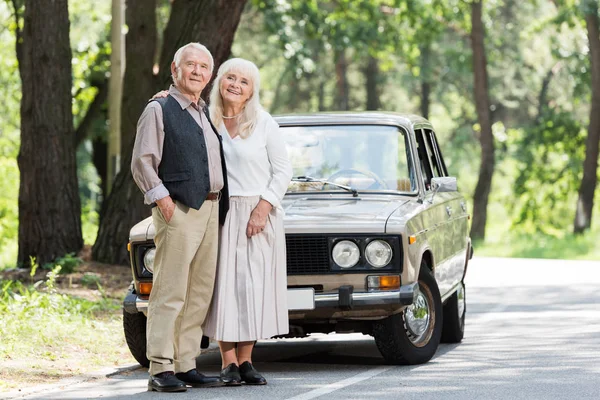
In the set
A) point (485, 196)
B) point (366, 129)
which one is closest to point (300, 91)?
point (485, 196)

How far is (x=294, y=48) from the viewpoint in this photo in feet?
94.7

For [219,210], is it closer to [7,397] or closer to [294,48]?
[7,397]

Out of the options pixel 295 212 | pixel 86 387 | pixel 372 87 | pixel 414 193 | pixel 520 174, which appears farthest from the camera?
pixel 372 87

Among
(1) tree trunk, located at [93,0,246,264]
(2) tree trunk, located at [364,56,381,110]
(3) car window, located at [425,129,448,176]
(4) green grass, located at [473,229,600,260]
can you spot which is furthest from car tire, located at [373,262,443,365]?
(2) tree trunk, located at [364,56,381,110]

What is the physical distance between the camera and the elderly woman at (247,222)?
803 cm

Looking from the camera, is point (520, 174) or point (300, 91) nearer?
point (520, 174)

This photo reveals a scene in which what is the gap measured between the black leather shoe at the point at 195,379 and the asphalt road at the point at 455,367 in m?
0.08

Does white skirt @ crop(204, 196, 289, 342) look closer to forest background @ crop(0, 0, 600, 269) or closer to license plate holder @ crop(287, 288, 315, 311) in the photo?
license plate holder @ crop(287, 288, 315, 311)

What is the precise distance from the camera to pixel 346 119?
1033 cm

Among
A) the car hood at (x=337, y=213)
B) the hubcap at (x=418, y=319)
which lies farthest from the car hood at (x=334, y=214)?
the hubcap at (x=418, y=319)

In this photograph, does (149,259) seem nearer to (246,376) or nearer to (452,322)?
(246,376)

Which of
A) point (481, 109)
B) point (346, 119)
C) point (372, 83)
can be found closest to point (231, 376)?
point (346, 119)

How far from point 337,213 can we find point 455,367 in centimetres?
Result: 137

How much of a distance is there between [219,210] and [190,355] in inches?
35.9
